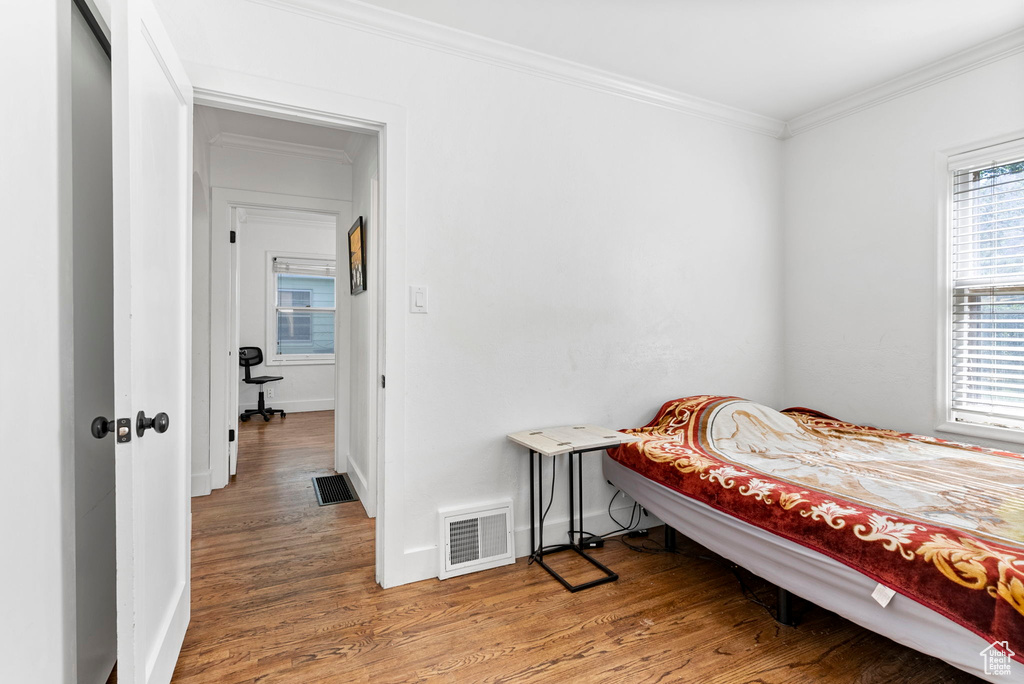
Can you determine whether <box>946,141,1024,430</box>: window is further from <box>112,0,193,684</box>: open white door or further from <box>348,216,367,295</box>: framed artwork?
<box>112,0,193,684</box>: open white door

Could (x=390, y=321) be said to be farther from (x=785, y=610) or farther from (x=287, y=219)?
(x=287, y=219)

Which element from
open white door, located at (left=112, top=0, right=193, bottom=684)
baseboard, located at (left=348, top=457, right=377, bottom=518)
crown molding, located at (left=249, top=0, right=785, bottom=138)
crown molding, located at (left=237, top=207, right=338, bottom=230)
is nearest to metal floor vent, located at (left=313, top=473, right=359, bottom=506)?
baseboard, located at (left=348, top=457, right=377, bottom=518)

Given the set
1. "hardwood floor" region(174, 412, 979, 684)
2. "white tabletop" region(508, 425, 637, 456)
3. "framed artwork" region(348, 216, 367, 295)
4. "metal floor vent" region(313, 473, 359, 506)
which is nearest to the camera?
"hardwood floor" region(174, 412, 979, 684)

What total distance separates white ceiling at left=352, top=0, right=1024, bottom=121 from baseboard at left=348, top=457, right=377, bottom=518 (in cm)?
263

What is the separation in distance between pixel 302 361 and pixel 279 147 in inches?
156

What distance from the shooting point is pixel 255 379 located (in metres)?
6.41

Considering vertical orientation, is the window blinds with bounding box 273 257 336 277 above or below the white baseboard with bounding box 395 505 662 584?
above

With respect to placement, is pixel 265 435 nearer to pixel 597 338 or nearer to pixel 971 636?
pixel 597 338

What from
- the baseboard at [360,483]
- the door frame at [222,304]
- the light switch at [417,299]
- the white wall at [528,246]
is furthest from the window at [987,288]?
the door frame at [222,304]

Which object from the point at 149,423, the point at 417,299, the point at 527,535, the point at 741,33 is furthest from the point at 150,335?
the point at 741,33

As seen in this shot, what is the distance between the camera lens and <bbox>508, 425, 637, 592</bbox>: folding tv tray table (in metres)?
2.28

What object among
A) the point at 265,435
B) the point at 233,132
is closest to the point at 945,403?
the point at 233,132

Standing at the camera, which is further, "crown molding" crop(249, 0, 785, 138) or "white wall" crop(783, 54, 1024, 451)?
"white wall" crop(783, 54, 1024, 451)

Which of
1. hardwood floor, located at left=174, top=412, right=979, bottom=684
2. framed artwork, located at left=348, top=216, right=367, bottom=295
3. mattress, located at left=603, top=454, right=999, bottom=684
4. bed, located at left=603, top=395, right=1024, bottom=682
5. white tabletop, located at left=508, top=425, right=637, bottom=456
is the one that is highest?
framed artwork, located at left=348, top=216, right=367, bottom=295
